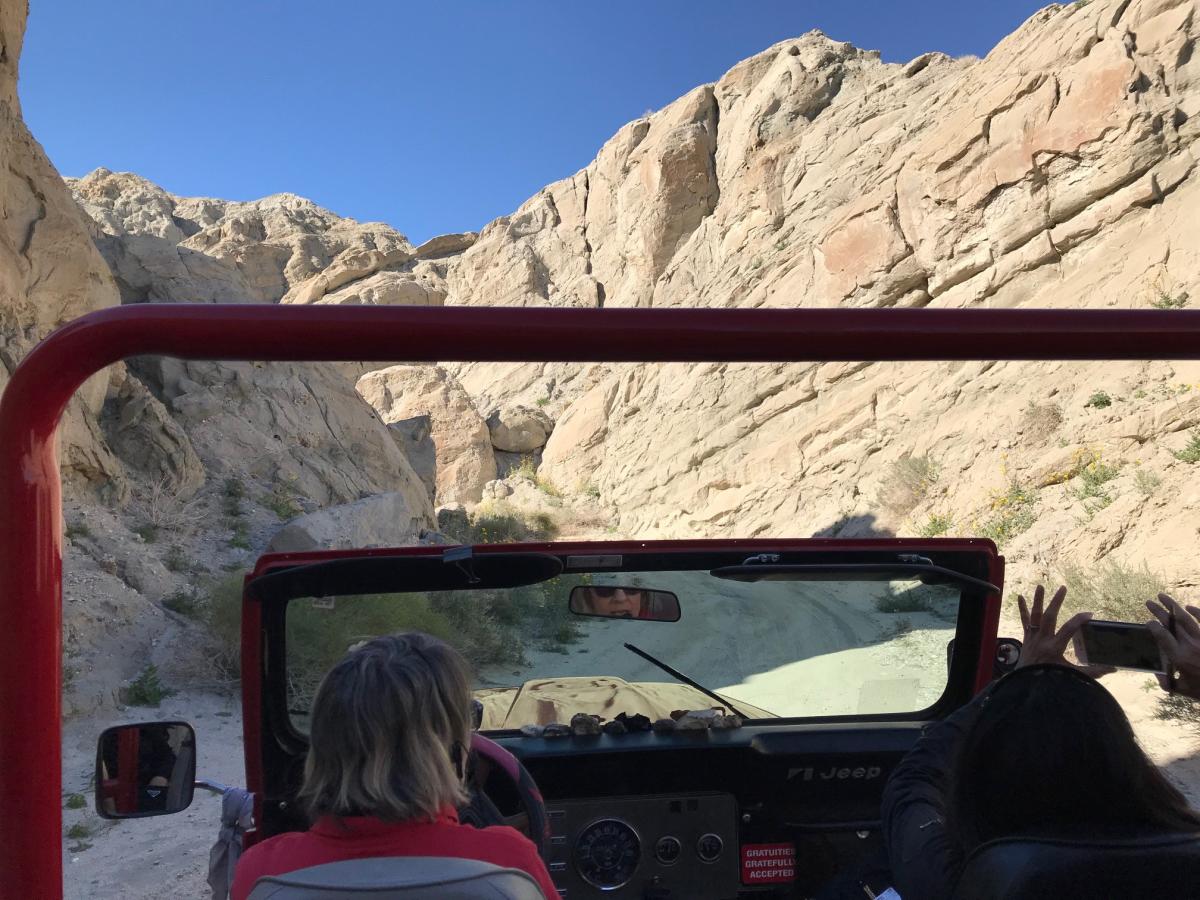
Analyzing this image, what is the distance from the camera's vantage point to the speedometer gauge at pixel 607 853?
8.62 feet

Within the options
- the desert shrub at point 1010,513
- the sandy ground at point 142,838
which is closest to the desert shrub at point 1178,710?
the desert shrub at point 1010,513

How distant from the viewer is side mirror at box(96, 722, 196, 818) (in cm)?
167

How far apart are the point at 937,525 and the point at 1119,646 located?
14.2 metres

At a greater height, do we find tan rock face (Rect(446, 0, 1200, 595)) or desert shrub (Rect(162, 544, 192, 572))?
tan rock face (Rect(446, 0, 1200, 595))

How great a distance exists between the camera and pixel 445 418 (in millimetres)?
32156

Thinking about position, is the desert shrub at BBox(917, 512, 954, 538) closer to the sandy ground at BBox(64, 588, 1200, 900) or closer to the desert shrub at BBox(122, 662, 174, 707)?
the desert shrub at BBox(122, 662, 174, 707)

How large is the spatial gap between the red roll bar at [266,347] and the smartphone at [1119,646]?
66 cm

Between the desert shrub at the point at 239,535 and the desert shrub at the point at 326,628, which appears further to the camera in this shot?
the desert shrub at the point at 239,535

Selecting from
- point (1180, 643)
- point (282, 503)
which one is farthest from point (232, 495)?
point (1180, 643)

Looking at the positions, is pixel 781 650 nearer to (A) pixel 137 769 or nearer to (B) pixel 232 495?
(A) pixel 137 769

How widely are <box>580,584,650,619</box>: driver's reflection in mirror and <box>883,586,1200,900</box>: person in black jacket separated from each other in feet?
3.23

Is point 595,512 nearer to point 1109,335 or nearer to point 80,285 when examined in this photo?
point 80,285

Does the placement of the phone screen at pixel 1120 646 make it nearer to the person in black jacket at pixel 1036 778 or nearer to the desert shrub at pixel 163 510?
the person in black jacket at pixel 1036 778

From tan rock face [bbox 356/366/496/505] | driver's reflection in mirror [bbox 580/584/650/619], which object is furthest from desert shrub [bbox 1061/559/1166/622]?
tan rock face [bbox 356/366/496/505]
